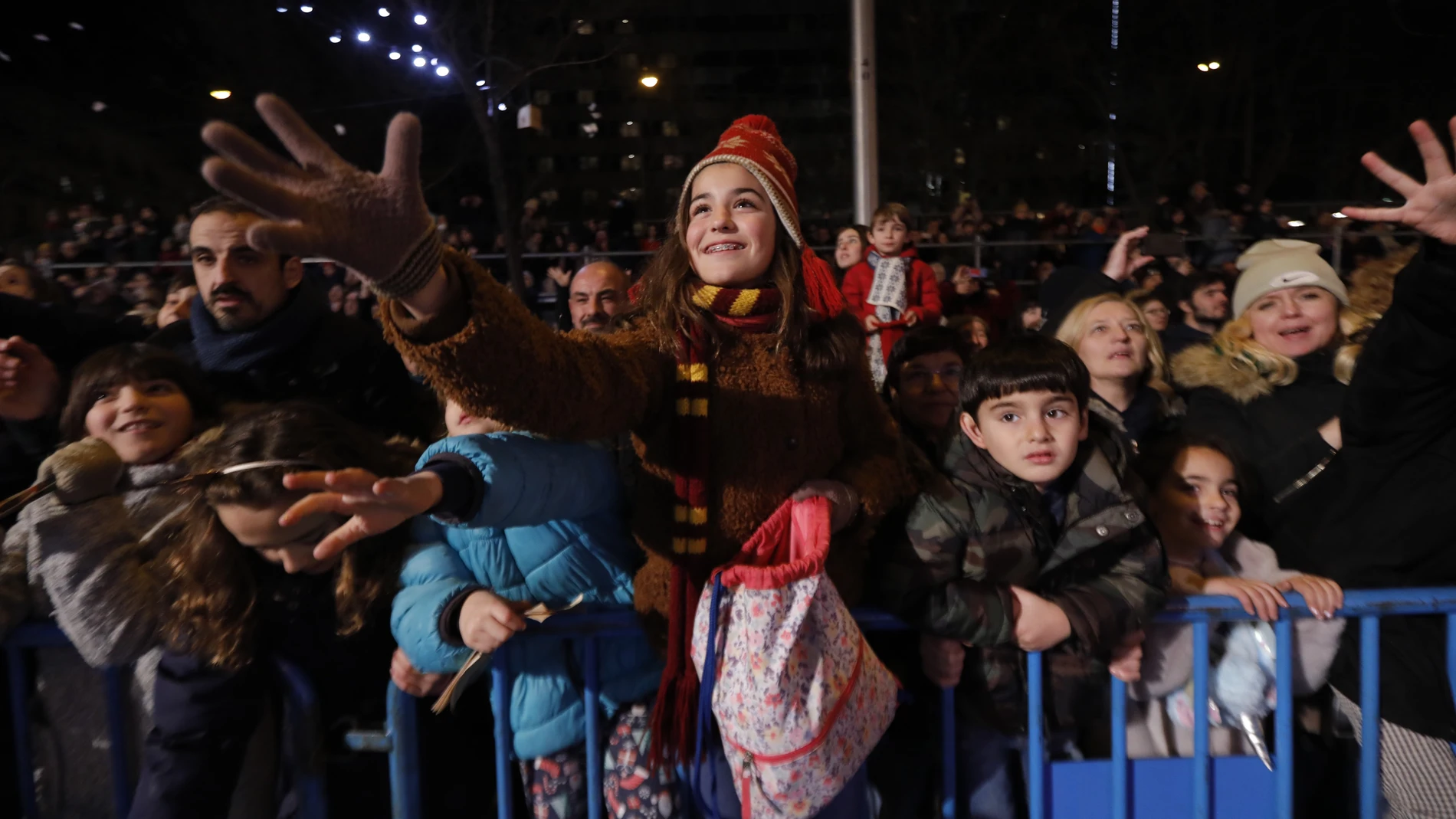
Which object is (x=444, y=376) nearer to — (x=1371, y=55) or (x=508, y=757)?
(x=508, y=757)

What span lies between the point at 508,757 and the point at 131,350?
1.29 meters

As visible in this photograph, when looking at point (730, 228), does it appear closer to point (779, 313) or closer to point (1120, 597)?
point (779, 313)

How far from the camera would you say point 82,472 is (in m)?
1.96

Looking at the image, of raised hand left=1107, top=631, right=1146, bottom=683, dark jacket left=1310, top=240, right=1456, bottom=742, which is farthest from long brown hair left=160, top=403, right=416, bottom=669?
dark jacket left=1310, top=240, right=1456, bottom=742

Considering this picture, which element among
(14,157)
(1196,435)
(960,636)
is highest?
(14,157)

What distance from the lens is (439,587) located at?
185cm

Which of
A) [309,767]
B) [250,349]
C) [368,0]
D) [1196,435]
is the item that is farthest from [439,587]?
[368,0]

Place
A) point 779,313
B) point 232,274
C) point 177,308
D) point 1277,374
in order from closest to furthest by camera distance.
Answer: point 779,313, point 232,274, point 1277,374, point 177,308

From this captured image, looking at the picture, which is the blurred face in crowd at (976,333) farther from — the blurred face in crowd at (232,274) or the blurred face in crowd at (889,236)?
the blurred face in crowd at (232,274)

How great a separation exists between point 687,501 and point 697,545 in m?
0.08

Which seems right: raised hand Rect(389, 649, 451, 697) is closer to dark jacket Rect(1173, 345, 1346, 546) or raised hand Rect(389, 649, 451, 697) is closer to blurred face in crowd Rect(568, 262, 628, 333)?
blurred face in crowd Rect(568, 262, 628, 333)

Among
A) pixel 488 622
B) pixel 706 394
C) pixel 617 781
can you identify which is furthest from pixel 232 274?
Result: pixel 617 781

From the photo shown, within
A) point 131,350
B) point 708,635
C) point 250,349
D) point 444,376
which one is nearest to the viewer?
point 444,376

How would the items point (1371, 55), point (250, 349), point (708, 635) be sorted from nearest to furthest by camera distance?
point (708, 635) < point (250, 349) < point (1371, 55)
